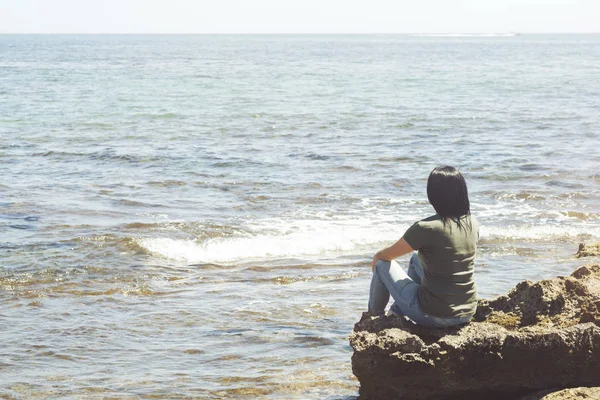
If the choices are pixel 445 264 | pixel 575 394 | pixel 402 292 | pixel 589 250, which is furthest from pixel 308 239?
pixel 575 394

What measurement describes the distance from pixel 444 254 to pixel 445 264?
0.07 m

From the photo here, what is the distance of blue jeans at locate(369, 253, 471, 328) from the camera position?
5348 mm

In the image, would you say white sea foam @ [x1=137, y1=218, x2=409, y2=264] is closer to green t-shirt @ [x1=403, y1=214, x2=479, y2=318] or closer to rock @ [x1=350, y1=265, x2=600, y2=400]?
green t-shirt @ [x1=403, y1=214, x2=479, y2=318]

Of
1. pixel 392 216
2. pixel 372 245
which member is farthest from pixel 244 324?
pixel 392 216

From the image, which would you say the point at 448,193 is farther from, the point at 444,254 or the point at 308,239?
the point at 308,239

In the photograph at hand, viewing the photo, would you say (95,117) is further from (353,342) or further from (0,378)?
(353,342)

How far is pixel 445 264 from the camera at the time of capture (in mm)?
5324

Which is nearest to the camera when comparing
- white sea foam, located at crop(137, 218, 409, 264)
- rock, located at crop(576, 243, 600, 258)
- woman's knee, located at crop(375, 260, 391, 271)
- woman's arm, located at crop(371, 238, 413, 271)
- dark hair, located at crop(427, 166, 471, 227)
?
dark hair, located at crop(427, 166, 471, 227)

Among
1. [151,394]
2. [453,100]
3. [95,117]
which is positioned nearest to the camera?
[151,394]

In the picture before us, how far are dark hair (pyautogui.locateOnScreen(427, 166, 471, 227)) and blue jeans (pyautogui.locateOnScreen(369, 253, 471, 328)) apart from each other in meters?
0.54

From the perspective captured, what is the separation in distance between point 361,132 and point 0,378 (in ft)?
53.9

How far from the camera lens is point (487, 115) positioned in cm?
2580

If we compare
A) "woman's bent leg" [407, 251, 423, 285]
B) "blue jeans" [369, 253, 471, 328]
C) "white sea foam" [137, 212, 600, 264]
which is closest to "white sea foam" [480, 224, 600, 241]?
"white sea foam" [137, 212, 600, 264]

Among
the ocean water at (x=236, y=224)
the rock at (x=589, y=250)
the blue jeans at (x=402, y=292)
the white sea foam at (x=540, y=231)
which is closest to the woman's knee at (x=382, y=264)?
the blue jeans at (x=402, y=292)
